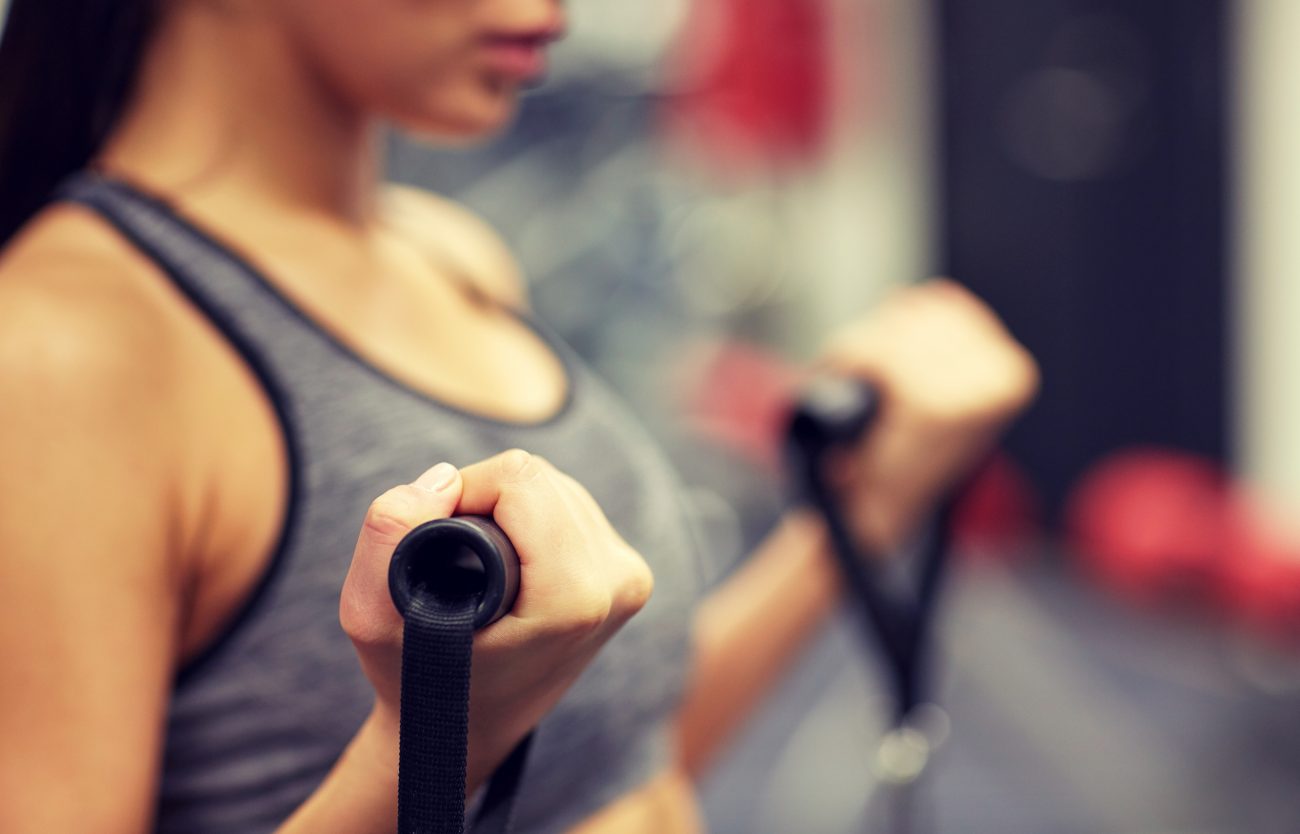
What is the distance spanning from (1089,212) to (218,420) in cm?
372

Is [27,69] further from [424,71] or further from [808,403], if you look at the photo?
[808,403]

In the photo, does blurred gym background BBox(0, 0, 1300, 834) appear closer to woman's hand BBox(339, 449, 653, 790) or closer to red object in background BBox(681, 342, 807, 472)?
red object in background BBox(681, 342, 807, 472)

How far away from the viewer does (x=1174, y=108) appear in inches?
142

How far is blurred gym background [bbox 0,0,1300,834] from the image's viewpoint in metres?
3.06

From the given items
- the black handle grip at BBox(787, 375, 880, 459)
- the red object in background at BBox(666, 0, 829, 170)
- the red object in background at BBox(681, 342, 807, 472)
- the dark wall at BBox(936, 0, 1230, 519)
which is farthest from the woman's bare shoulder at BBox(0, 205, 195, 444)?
the dark wall at BBox(936, 0, 1230, 519)

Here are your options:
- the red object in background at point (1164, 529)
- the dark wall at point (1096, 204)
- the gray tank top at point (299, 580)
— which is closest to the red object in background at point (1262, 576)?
the red object in background at point (1164, 529)

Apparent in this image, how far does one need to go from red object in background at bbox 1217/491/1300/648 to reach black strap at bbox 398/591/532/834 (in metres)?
1.79

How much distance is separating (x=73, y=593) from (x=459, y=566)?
0.59 feet

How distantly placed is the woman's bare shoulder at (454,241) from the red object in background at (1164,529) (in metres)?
1.47

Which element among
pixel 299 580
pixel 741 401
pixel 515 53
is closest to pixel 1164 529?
pixel 741 401

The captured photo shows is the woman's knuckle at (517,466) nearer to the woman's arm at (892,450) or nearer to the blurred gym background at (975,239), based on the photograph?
the woman's arm at (892,450)

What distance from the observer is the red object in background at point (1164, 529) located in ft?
6.64

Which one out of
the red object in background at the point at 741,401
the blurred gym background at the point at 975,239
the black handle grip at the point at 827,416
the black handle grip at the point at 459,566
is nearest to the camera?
the black handle grip at the point at 459,566

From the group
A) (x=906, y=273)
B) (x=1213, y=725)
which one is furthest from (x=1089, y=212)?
(x=1213, y=725)
